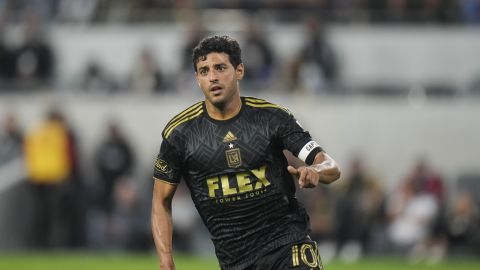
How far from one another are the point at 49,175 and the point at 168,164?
10.6m

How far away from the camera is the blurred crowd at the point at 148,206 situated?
17000 millimetres

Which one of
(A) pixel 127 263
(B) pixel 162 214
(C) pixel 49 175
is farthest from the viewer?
(C) pixel 49 175

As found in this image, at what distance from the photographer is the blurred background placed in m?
17.2

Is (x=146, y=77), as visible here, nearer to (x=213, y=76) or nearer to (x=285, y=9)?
(x=285, y=9)

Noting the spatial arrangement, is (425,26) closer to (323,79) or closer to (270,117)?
(323,79)

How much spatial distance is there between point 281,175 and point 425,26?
44.5 feet

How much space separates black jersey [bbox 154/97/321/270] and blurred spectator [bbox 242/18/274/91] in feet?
35.8

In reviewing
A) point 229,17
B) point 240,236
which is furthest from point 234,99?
point 229,17

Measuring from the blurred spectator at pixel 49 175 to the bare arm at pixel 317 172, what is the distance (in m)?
11.0

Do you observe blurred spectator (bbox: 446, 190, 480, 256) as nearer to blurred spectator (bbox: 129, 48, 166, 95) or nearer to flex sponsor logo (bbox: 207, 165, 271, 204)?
blurred spectator (bbox: 129, 48, 166, 95)

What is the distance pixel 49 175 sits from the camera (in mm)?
17781

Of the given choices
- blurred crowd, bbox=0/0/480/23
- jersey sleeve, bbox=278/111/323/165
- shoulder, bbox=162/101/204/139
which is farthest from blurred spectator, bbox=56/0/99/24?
jersey sleeve, bbox=278/111/323/165

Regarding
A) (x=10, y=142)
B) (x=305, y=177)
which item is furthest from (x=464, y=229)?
(x=305, y=177)

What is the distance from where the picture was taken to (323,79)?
62.7 ft
